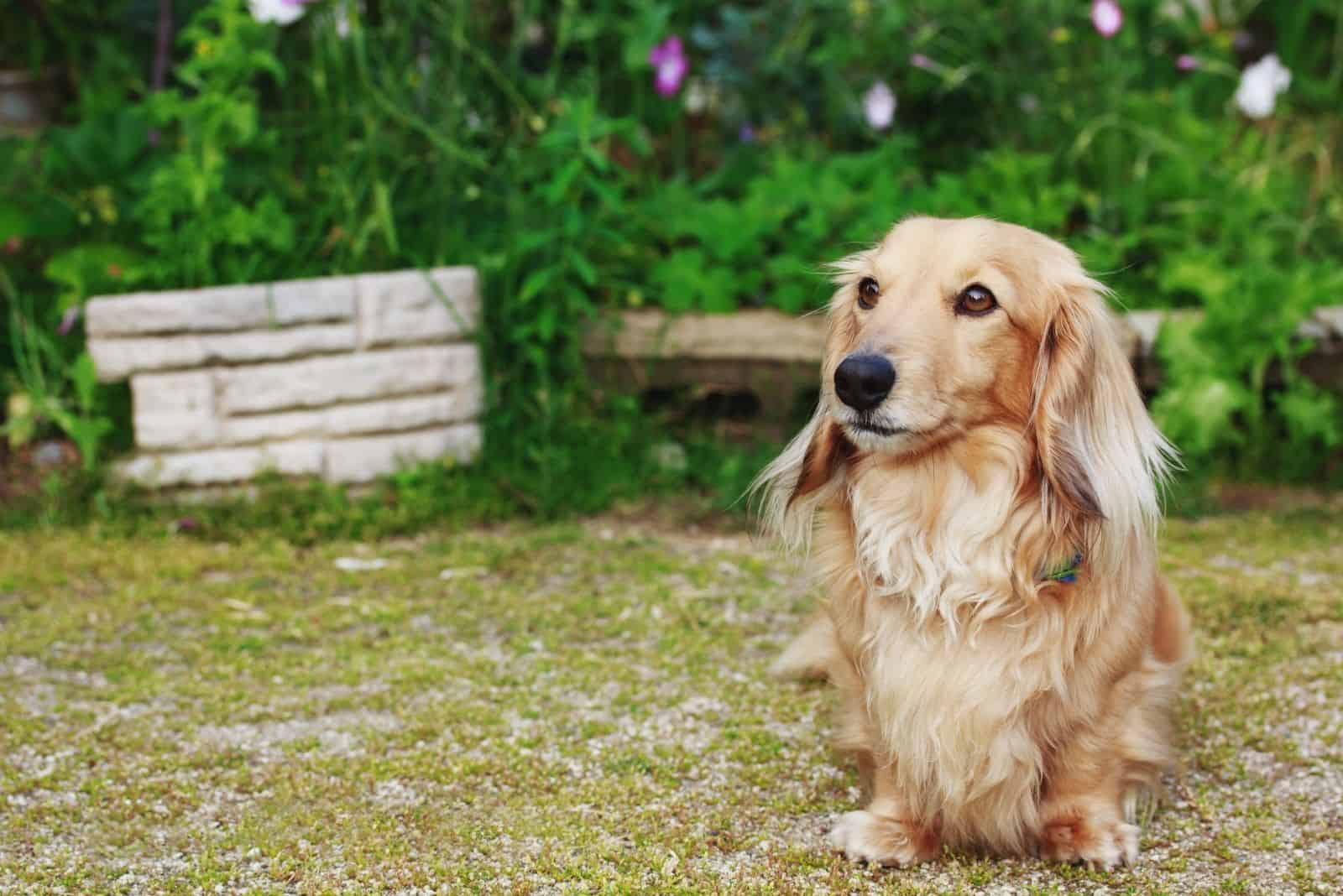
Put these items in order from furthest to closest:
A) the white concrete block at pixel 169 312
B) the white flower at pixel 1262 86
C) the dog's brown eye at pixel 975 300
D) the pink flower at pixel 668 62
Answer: the white flower at pixel 1262 86, the pink flower at pixel 668 62, the white concrete block at pixel 169 312, the dog's brown eye at pixel 975 300

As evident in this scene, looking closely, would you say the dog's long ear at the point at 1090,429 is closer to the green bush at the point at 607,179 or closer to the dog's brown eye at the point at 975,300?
the dog's brown eye at the point at 975,300

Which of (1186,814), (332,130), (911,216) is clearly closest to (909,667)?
(1186,814)

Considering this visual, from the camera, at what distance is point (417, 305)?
4.69 meters

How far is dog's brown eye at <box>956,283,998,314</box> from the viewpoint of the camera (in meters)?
2.56

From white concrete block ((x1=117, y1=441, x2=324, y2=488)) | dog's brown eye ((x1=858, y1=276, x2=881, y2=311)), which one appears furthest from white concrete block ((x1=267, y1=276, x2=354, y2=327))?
dog's brown eye ((x1=858, y1=276, x2=881, y2=311))

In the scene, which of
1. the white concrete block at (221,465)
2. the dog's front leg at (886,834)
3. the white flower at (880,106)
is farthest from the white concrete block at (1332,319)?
the white concrete block at (221,465)

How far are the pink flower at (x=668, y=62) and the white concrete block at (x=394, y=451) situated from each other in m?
1.41

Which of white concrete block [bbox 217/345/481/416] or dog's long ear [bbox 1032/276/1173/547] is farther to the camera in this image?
white concrete block [bbox 217/345/481/416]

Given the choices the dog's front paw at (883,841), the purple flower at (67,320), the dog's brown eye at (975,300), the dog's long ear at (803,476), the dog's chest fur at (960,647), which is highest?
the dog's brown eye at (975,300)

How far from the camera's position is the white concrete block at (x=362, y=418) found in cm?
459

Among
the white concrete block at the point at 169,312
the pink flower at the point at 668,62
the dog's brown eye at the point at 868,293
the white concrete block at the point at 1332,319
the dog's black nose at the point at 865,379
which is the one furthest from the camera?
the pink flower at the point at 668,62

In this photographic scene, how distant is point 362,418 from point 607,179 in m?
1.30

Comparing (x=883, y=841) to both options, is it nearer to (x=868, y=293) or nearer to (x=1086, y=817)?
(x=1086, y=817)

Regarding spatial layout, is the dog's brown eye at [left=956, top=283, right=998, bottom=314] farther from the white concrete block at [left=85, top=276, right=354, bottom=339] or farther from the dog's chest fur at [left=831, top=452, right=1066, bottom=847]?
the white concrete block at [left=85, top=276, right=354, bottom=339]
